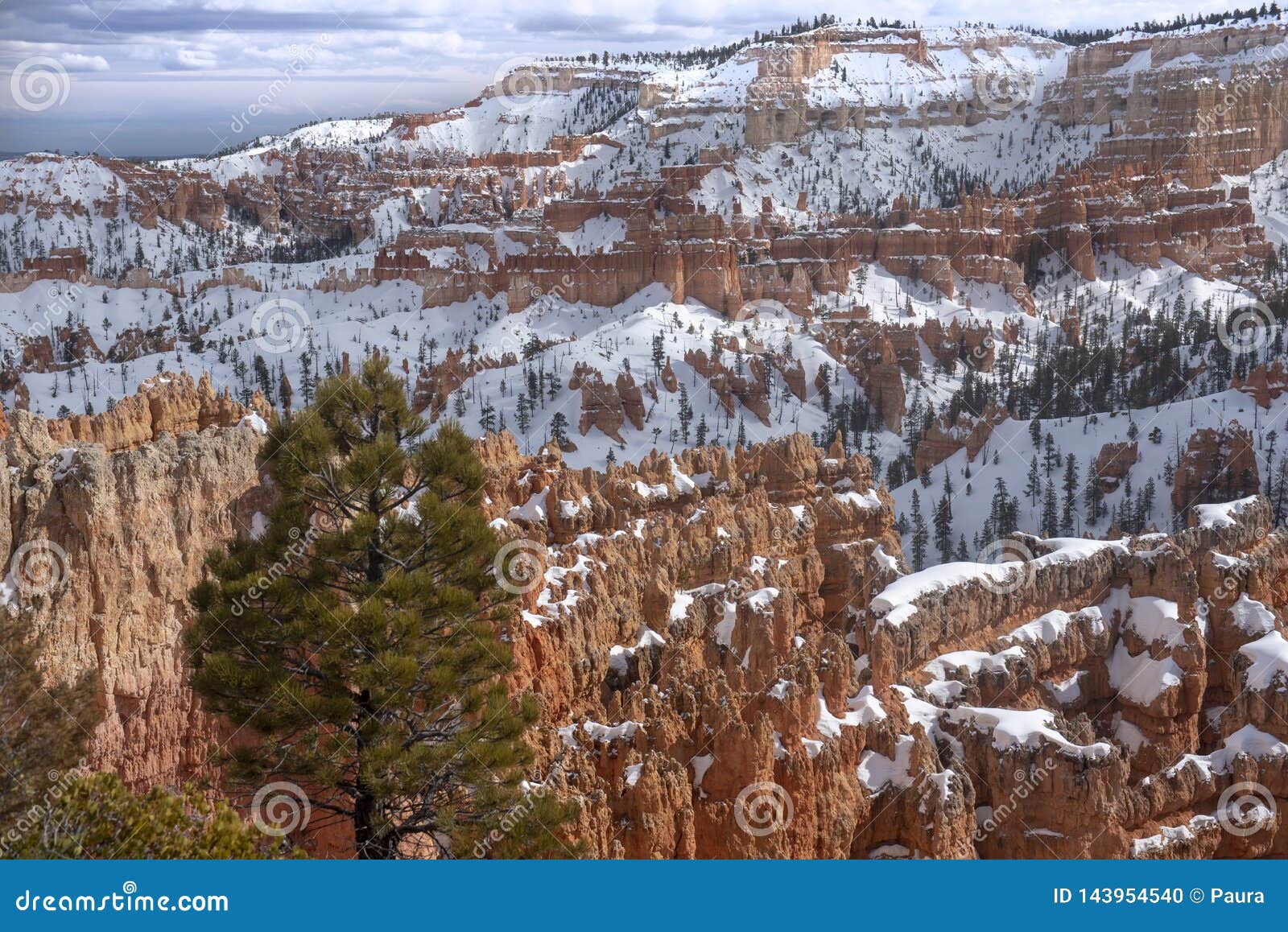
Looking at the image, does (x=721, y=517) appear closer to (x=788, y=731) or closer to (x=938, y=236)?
(x=788, y=731)

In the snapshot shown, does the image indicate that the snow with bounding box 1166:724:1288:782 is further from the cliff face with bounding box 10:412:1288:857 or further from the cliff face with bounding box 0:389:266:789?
the cliff face with bounding box 0:389:266:789

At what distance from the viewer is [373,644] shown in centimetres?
1187

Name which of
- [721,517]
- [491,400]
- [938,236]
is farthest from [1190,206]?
[721,517]

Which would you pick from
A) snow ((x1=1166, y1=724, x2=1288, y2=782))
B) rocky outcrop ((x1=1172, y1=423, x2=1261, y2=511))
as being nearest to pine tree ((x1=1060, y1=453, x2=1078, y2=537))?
rocky outcrop ((x1=1172, y1=423, x2=1261, y2=511))

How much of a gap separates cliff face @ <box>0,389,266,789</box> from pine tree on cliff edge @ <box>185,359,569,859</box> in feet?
9.22

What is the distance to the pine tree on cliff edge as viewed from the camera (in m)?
11.8

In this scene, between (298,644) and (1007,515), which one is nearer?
(298,644)

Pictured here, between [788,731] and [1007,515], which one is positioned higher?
[788,731]

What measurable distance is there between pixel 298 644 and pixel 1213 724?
64.8ft

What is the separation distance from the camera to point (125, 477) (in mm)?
15094

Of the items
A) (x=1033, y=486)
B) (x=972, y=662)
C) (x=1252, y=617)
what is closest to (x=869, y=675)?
(x=972, y=662)

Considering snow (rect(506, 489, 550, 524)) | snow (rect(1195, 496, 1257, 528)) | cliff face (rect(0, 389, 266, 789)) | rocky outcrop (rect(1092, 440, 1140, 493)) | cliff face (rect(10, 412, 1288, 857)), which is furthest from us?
rocky outcrop (rect(1092, 440, 1140, 493))

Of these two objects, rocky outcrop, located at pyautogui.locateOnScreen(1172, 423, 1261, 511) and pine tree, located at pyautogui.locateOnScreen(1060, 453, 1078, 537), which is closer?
pine tree, located at pyautogui.locateOnScreen(1060, 453, 1078, 537)

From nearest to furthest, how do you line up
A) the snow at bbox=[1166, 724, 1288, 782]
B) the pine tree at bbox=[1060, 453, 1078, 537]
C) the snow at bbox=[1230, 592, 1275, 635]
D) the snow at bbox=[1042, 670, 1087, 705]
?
the snow at bbox=[1166, 724, 1288, 782] → the snow at bbox=[1042, 670, 1087, 705] → the snow at bbox=[1230, 592, 1275, 635] → the pine tree at bbox=[1060, 453, 1078, 537]
